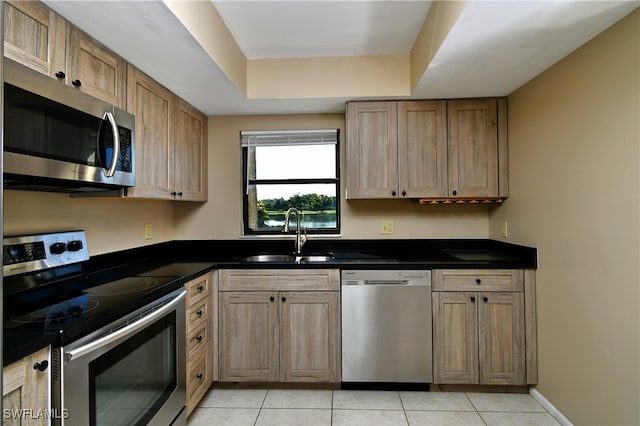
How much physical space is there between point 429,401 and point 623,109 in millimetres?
1968

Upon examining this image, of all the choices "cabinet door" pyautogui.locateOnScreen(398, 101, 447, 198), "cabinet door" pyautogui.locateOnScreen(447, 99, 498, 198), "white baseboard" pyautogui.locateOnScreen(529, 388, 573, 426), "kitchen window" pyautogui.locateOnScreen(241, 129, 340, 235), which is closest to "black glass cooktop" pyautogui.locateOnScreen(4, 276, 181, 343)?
"kitchen window" pyautogui.locateOnScreen(241, 129, 340, 235)

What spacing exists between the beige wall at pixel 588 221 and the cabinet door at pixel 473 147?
26 centimetres

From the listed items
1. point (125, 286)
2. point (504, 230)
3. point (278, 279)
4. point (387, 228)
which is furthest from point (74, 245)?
point (504, 230)

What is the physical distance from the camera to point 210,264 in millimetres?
2365

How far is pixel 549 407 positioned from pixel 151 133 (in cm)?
298

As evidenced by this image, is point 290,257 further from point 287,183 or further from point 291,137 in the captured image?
point 291,137

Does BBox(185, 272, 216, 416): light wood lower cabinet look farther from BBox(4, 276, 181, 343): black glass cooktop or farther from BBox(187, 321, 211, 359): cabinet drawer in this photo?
BBox(4, 276, 181, 343): black glass cooktop

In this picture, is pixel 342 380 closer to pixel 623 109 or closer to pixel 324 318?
pixel 324 318

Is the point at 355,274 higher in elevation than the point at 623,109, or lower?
lower

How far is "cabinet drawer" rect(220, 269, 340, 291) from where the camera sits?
2385 millimetres

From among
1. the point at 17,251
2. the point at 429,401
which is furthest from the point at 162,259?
the point at 429,401

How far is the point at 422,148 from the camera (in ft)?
8.64

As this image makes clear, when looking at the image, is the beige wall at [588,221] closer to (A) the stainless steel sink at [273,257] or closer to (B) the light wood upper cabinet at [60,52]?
(A) the stainless steel sink at [273,257]

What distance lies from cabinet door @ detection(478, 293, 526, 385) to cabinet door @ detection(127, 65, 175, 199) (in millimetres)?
2250
